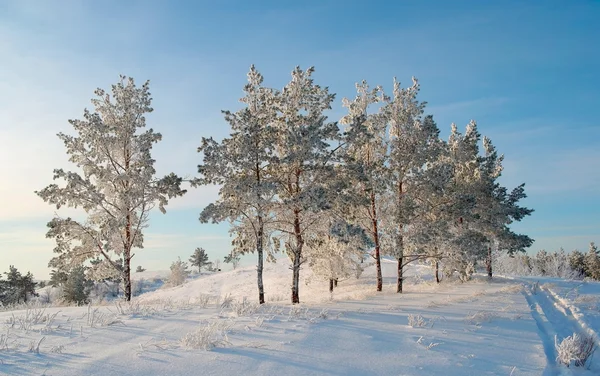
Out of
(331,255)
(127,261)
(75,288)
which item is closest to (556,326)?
(331,255)

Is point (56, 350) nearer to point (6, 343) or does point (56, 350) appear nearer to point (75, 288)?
point (6, 343)

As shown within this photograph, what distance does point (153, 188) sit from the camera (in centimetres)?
1975

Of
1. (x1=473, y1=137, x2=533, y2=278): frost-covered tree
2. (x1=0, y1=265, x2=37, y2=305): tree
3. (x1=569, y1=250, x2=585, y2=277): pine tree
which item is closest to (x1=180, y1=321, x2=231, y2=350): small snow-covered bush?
(x1=473, y1=137, x2=533, y2=278): frost-covered tree

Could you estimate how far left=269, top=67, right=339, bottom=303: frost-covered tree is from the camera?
17.9 meters

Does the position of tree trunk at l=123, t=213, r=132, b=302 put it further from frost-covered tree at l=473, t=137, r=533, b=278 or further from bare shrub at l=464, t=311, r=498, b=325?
frost-covered tree at l=473, t=137, r=533, b=278

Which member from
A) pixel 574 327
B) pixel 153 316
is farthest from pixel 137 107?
pixel 574 327

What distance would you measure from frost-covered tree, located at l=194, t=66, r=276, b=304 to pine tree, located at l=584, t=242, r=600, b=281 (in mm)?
68892

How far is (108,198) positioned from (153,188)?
234 cm

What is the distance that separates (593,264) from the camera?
68.8m

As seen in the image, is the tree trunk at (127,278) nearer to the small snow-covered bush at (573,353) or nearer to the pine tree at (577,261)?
the small snow-covered bush at (573,353)

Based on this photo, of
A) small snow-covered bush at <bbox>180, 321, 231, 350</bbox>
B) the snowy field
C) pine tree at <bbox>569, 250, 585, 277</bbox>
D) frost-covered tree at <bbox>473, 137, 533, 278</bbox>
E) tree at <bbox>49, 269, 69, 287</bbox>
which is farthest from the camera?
pine tree at <bbox>569, 250, 585, 277</bbox>

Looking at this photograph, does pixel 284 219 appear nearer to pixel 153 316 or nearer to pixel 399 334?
pixel 153 316

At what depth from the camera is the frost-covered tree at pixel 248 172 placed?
17.6m

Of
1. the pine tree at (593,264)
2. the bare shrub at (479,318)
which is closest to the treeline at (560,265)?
the pine tree at (593,264)
